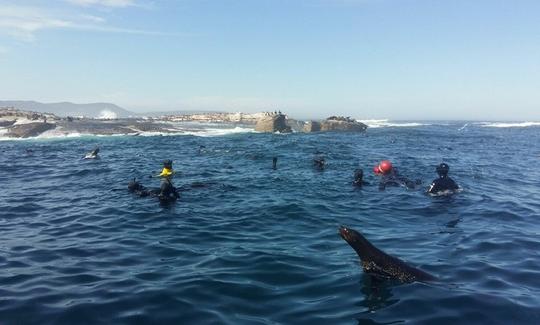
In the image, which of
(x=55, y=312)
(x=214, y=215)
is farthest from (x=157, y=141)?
(x=55, y=312)

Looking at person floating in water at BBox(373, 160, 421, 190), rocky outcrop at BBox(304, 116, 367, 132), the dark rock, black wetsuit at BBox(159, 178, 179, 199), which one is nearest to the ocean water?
black wetsuit at BBox(159, 178, 179, 199)

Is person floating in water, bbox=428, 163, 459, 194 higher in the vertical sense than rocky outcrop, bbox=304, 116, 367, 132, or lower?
lower

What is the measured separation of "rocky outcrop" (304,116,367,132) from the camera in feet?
195

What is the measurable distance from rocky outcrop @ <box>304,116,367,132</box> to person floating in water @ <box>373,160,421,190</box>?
39.2 metres

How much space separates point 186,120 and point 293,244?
71171 millimetres

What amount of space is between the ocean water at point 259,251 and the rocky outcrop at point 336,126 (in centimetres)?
3899

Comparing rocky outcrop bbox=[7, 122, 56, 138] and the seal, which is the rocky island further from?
the seal

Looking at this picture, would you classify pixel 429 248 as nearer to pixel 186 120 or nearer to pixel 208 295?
pixel 208 295

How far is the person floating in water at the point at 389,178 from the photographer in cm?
1798

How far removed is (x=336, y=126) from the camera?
61094 mm

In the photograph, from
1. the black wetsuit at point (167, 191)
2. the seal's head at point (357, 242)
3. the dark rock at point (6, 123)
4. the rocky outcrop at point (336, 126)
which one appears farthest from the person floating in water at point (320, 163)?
the dark rock at point (6, 123)

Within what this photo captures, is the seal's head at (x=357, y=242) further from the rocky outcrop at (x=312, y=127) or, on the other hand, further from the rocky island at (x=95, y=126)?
the rocky outcrop at (x=312, y=127)

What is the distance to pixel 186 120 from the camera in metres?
79.1

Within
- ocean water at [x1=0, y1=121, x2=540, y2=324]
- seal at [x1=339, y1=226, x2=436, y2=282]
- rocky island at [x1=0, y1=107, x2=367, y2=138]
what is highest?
rocky island at [x1=0, y1=107, x2=367, y2=138]
